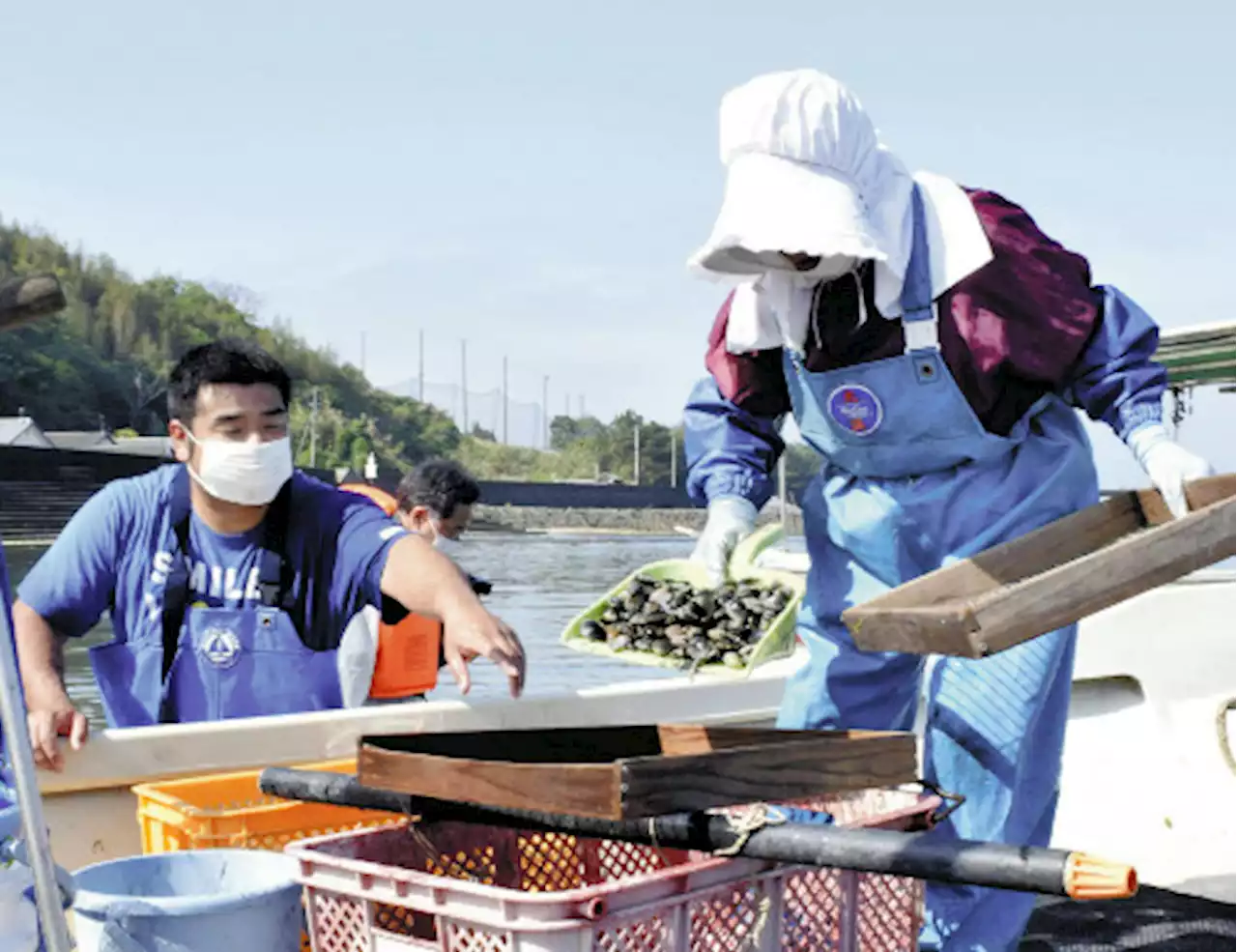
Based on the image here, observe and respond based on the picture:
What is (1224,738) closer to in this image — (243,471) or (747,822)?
(243,471)

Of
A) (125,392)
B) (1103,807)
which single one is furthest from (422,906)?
(125,392)

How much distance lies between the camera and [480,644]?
90.1 inches

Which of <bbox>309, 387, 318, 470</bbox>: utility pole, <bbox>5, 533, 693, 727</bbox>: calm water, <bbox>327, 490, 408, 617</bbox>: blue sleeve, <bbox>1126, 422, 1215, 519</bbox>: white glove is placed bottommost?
<bbox>5, 533, 693, 727</bbox>: calm water

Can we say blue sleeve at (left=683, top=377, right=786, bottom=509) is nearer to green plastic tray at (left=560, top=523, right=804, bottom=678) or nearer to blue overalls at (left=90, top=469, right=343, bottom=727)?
green plastic tray at (left=560, top=523, right=804, bottom=678)

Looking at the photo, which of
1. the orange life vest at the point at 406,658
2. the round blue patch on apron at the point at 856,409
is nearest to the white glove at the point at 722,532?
the round blue patch on apron at the point at 856,409

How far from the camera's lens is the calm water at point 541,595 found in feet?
33.0

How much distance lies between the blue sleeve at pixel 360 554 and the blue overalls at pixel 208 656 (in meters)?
0.11

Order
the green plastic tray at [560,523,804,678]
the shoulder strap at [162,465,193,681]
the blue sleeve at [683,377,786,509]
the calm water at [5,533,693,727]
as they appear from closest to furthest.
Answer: the blue sleeve at [683,377,786,509] < the shoulder strap at [162,465,193,681] < the green plastic tray at [560,523,804,678] < the calm water at [5,533,693,727]

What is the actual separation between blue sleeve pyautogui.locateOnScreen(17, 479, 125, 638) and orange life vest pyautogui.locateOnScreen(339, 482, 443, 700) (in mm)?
929

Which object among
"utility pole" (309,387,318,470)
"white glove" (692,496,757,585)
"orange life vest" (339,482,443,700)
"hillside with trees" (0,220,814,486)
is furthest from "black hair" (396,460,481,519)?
"utility pole" (309,387,318,470)

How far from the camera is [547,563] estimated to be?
52375 mm

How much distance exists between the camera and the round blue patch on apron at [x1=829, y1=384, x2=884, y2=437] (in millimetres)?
2635

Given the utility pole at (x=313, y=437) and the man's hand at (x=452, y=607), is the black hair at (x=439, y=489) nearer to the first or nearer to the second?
the man's hand at (x=452, y=607)

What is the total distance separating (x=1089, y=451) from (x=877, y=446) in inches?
17.2
